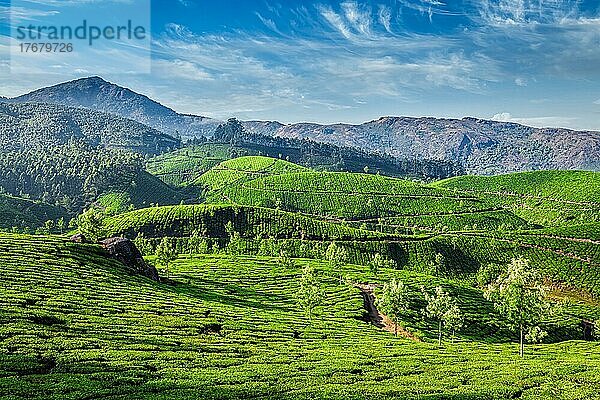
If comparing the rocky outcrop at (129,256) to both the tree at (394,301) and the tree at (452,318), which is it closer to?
the tree at (394,301)

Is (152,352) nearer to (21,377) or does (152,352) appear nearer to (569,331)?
(21,377)

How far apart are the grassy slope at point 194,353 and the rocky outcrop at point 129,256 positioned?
4.98 m

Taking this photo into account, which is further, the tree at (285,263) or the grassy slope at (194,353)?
the tree at (285,263)

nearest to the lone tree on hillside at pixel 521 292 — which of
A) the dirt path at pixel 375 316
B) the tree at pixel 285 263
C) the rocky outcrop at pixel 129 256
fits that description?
the dirt path at pixel 375 316

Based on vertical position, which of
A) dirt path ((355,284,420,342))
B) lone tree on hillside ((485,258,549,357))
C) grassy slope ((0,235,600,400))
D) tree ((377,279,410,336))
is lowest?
dirt path ((355,284,420,342))

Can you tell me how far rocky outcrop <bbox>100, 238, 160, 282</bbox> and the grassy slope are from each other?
196 inches

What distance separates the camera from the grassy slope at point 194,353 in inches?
1447

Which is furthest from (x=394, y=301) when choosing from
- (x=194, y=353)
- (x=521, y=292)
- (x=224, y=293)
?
(x=194, y=353)

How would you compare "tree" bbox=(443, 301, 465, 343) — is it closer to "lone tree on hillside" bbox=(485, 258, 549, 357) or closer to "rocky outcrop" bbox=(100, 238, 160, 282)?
"lone tree on hillside" bbox=(485, 258, 549, 357)

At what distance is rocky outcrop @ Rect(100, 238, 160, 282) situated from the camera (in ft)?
323

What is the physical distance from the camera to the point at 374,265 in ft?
534

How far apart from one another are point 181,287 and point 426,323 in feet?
185

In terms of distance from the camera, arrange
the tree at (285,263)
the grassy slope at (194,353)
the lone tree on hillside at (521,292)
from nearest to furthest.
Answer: the grassy slope at (194,353) → the lone tree on hillside at (521,292) → the tree at (285,263)

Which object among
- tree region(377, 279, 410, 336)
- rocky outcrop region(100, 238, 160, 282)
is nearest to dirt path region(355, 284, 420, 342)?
tree region(377, 279, 410, 336)
